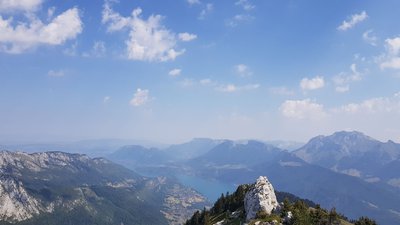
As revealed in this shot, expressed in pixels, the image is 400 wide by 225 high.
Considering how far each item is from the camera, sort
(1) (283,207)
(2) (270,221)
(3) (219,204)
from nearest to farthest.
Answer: (2) (270,221), (1) (283,207), (3) (219,204)

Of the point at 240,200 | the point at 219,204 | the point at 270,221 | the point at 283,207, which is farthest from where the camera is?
the point at 219,204

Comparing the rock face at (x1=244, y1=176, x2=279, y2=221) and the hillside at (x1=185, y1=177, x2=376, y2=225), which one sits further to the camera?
the rock face at (x1=244, y1=176, x2=279, y2=221)

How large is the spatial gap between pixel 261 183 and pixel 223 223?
20.9 m

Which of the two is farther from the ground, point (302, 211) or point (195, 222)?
point (302, 211)

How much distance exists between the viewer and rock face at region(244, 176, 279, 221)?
132625 millimetres

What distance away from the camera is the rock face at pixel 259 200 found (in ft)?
435

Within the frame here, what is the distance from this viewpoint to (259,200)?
13375 cm

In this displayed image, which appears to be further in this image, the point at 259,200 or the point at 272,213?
the point at 259,200

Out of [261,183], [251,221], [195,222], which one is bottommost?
[195,222]

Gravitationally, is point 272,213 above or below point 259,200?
below

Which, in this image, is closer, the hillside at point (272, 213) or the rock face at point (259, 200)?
the hillside at point (272, 213)

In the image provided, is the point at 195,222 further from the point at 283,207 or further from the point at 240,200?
the point at 283,207

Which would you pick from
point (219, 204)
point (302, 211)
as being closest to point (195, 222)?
point (219, 204)

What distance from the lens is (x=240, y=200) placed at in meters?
168
